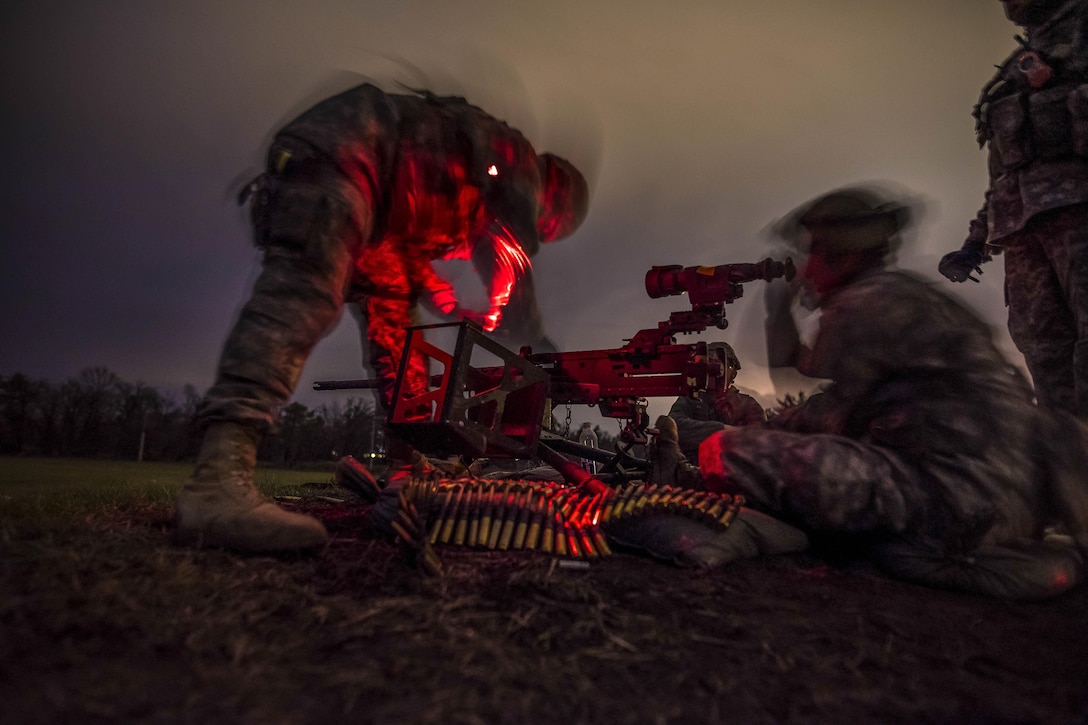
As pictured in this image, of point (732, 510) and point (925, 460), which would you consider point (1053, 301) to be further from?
point (732, 510)

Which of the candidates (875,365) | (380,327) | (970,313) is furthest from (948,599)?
(380,327)

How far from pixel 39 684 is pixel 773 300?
6178 mm

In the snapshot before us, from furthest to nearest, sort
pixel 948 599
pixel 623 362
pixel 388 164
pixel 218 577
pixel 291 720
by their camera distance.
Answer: pixel 623 362 → pixel 388 164 → pixel 948 599 → pixel 218 577 → pixel 291 720

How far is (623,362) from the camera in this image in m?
7.25

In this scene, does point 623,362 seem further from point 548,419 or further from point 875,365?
point 875,365

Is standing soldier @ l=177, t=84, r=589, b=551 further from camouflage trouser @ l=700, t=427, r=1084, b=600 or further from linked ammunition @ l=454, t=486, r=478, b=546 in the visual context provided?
camouflage trouser @ l=700, t=427, r=1084, b=600

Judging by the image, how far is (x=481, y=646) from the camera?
1.53 meters

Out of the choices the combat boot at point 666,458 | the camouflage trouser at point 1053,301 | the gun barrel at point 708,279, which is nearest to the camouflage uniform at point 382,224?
the gun barrel at point 708,279

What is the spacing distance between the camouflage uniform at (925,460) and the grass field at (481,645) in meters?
0.31

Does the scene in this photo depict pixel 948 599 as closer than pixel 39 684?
No

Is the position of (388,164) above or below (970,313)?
above

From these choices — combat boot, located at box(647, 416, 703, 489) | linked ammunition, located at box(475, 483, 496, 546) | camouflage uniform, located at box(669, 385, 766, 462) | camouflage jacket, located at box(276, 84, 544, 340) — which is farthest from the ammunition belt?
camouflage uniform, located at box(669, 385, 766, 462)

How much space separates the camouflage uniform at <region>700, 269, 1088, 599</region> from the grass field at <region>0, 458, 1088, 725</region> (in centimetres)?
31

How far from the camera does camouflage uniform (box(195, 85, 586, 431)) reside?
116 inches
